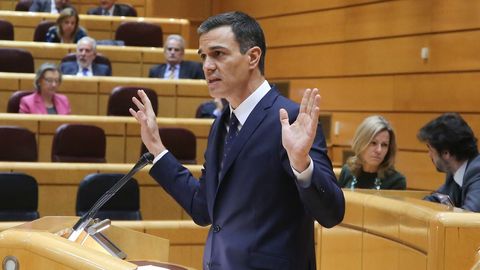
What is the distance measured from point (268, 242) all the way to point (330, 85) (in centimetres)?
457

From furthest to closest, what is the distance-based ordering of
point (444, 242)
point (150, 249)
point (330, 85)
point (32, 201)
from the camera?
point (330, 85) → point (32, 201) → point (444, 242) → point (150, 249)

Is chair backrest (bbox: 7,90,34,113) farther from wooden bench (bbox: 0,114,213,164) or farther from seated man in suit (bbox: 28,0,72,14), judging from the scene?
seated man in suit (bbox: 28,0,72,14)

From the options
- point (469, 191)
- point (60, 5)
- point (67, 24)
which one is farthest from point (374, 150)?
point (60, 5)

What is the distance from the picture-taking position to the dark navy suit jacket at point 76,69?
17.4 ft

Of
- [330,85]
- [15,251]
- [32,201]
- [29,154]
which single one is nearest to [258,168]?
[15,251]

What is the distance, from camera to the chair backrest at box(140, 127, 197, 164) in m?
4.35

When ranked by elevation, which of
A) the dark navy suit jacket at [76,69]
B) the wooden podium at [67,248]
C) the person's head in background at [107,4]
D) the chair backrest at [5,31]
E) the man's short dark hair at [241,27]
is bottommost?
the wooden podium at [67,248]

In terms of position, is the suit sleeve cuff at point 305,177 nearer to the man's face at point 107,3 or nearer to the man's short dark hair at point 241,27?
the man's short dark hair at point 241,27

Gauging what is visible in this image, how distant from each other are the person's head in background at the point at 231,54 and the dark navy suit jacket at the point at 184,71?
13.4ft

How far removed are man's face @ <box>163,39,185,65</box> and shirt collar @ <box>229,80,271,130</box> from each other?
4.00m

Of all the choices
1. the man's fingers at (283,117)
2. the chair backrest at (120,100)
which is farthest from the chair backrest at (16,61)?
the man's fingers at (283,117)

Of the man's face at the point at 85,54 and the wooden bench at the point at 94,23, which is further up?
the wooden bench at the point at 94,23

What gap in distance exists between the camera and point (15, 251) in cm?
153

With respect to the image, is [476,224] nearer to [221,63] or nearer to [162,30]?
[221,63]
